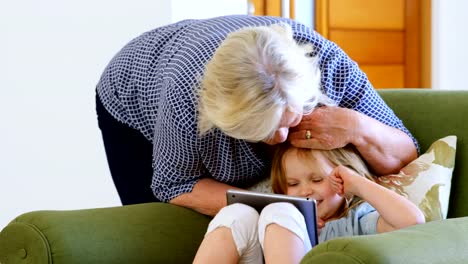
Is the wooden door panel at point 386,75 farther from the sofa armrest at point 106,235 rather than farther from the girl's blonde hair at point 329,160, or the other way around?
the sofa armrest at point 106,235

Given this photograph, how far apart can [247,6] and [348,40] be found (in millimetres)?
708

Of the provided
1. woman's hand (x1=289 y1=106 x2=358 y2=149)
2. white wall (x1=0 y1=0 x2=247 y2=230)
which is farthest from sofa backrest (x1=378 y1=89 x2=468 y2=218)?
white wall (x1=0 y1=0 x2=247 y2=230)

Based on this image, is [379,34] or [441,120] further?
[379,34]

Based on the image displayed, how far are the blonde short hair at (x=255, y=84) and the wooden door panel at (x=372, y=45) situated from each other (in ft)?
8.70

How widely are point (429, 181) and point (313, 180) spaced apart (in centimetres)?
28

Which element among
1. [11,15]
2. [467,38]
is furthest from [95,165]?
[467,38]

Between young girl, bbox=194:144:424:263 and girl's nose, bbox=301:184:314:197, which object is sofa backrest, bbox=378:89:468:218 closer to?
young girl, bbox=194:144:424:263

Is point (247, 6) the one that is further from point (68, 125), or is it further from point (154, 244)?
point (154, 244)

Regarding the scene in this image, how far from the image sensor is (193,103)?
2.09 meters

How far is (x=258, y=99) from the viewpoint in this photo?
191 centimetres

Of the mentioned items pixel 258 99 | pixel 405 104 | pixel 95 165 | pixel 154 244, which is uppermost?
pixel 258 99

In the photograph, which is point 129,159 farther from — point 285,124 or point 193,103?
point 285,124

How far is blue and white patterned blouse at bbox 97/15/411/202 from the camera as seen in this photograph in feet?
6.93

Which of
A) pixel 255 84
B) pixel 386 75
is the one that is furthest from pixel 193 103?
pixel 386 75
